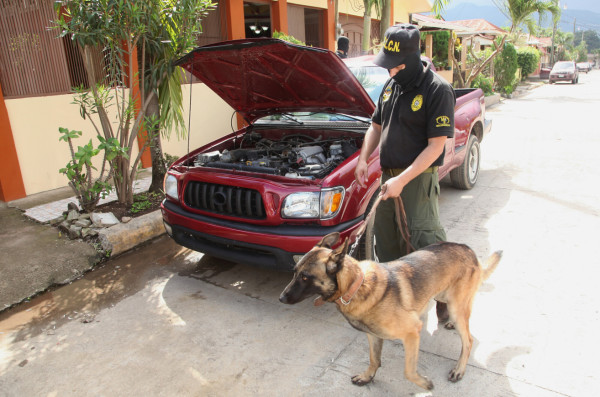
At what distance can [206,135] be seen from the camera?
28.7ft

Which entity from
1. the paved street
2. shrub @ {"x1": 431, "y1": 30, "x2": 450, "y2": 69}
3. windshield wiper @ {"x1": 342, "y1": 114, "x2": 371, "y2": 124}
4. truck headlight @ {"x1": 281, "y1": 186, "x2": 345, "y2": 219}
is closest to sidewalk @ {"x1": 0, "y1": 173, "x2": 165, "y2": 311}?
the paved street

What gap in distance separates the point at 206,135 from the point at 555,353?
739 centimetres

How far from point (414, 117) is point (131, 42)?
139 inches

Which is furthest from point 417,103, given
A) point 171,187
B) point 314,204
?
point 171,187

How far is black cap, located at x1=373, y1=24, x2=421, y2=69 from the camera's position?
8.13 ft

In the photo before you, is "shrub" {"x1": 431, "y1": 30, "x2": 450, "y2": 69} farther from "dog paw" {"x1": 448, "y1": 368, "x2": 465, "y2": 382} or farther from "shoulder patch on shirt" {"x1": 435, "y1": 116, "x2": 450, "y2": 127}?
"dog paw" {"x1": 448, "y1": 368, "x2": 465, "y2": 382}

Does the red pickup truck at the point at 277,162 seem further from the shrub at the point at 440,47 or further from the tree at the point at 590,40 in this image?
the tree at the point at 590,40

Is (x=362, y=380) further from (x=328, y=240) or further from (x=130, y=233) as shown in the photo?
(x=130, y=233)

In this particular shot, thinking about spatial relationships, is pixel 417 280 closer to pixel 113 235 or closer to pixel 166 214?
pixel 166 214

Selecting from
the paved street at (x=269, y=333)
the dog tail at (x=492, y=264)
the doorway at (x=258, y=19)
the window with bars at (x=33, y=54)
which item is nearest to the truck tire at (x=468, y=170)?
the paved street at (x=269, y=333)

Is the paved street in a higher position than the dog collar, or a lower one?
lower

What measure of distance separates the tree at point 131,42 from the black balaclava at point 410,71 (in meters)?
3.00

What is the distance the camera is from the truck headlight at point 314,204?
10.1ft

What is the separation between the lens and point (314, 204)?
10.2 ft
